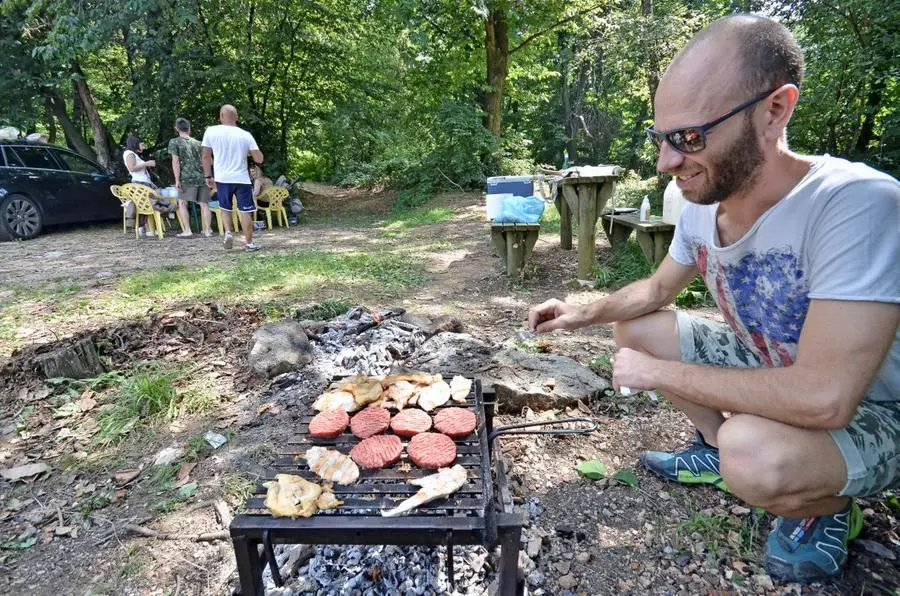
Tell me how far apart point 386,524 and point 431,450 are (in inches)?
14.1

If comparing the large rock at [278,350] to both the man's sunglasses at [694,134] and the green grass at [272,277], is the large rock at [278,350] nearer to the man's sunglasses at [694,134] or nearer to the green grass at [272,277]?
the green grass at [272,277]

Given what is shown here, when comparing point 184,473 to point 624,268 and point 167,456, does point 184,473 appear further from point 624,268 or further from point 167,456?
point 624,268

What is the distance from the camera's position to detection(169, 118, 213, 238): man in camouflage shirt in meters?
8.50

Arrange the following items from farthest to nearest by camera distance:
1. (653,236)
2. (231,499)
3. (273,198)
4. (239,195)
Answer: (273,198), (239,195), (653,236), (231,499)

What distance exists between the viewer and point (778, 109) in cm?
145

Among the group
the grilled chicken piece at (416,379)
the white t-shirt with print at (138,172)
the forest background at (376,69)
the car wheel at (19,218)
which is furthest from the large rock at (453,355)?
the car wheel at (19,218)

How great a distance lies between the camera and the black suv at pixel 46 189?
8352 millimetres

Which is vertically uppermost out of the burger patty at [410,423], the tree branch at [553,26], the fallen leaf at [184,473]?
the tree branch at [553,26]

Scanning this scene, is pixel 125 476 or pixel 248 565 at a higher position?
pixel 248 565

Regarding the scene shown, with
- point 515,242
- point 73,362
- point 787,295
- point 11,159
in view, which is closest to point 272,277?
point 73,362

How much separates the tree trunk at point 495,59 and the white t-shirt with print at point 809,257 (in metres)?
12.6

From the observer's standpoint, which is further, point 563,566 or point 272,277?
point 272,277

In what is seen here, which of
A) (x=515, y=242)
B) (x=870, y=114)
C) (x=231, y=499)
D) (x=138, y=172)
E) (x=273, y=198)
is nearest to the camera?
(x=231, y=499)

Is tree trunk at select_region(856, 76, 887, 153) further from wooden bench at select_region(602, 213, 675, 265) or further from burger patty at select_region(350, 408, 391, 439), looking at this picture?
burger patty at select_region(350, 408, 391, 439)
